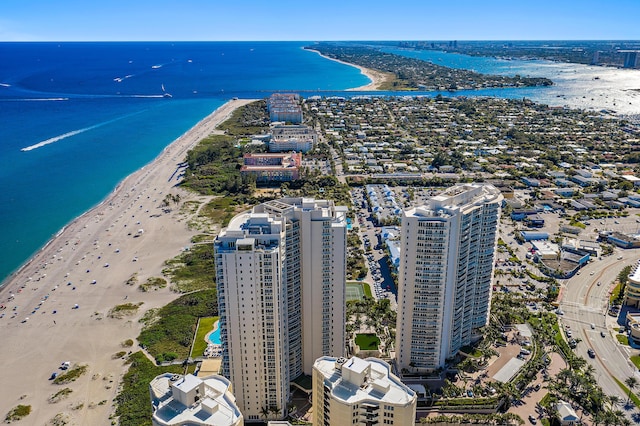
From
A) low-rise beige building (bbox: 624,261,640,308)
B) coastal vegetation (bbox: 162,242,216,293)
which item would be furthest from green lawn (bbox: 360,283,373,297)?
low-rise beige building (bbox: 624,261,640,308)

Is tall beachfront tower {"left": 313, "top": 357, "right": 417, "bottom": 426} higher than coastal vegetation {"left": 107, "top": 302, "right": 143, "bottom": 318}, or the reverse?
tall beachfront tower {"left": 313, "top": 357, "right": 417, "bottom": 426}

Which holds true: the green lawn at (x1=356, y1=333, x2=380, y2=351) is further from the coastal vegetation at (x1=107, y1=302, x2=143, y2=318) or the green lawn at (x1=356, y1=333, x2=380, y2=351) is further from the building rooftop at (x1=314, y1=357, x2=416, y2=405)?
the coastal vegetation at (x1=107, y1=302, x2=143, y2=318)

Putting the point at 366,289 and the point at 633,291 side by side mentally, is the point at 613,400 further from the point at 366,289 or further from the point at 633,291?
the point at 366,289

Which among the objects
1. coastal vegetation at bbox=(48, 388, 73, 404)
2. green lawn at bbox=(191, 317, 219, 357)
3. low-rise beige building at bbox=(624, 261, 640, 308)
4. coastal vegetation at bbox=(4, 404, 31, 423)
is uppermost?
low-rise beige building at bbox=(624, 261, 640, 308)

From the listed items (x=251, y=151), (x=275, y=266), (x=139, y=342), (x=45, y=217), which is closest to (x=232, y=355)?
(x=275, y=266)

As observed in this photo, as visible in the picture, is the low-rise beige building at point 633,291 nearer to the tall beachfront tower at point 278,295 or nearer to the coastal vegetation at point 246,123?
the tall beachfront tower at point 278,295

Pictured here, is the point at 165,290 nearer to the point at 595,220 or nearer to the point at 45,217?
the point at 45,217

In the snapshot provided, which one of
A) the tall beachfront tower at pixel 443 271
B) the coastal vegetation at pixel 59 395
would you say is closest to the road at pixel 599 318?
the tall beachfront tower at pixel 443 271
